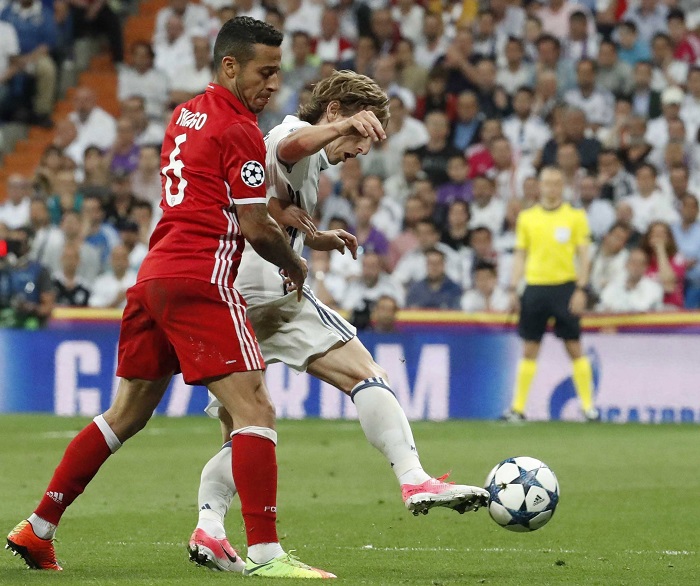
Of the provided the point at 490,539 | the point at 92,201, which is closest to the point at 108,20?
the point at 92,201

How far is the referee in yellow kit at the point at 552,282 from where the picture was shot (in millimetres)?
13859

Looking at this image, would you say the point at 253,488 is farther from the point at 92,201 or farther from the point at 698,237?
the point at 92,201

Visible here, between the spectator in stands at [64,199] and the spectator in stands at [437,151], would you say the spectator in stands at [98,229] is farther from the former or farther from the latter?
the spectator in stands at [437,151]

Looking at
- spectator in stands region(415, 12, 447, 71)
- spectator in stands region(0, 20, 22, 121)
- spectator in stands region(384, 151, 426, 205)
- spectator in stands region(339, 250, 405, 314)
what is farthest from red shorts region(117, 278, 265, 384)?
spectator in stands region(0, 20, 22, 121)

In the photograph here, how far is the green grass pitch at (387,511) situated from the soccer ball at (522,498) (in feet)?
0.51

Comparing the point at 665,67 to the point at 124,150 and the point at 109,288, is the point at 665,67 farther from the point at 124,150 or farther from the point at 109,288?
the point at 109,288

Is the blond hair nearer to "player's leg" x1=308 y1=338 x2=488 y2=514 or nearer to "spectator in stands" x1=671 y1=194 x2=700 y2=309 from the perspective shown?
"player's leg" x1=308 y1=338 x2=488 y2=514

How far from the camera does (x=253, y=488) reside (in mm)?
5465

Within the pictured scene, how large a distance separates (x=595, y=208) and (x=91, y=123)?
289 inches

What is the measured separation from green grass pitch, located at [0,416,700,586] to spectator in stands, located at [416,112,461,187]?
200 inches

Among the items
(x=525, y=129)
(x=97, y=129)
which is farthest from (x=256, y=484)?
(x=97, y=129)

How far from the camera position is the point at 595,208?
55.0 feet

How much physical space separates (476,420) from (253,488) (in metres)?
9.32

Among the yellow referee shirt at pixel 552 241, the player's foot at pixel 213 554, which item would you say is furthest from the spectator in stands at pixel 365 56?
the player's foot at pixel 213 554
